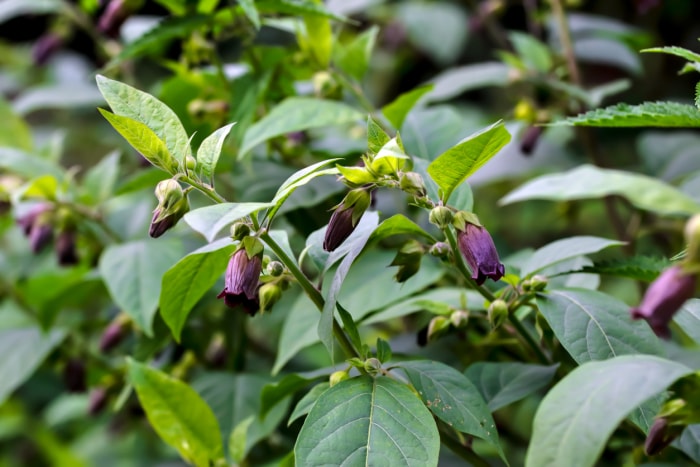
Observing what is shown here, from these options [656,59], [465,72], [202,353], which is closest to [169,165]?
[202,353]

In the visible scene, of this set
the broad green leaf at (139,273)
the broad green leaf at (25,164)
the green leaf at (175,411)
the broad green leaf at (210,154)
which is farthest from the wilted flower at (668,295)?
the broad green leaf at (25,164)

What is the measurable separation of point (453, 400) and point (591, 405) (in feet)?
0.57

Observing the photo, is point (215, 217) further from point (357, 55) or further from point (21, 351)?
point (21, 351)

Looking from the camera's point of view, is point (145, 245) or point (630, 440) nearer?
point (630, 440)

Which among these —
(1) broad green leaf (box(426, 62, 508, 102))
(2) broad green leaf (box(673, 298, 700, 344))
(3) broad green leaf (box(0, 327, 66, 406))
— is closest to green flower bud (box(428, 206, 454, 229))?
(2) broad green leaf (box(673, 298, 700, 344))

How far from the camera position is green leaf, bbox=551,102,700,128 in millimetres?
614

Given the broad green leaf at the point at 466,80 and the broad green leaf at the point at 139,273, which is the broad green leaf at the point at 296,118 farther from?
the broad green leaf at the point at 466,80

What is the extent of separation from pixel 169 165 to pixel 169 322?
192 millimetres

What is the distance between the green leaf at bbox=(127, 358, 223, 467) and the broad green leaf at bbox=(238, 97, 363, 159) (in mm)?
295

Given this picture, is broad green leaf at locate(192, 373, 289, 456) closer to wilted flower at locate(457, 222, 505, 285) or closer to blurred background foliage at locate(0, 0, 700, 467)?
blurred background foliage at locate(0, 0, 700, 467)

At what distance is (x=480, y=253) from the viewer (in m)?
0.65

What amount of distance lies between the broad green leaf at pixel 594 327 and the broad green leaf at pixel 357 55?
55cm

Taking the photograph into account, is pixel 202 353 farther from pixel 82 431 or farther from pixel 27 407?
pixel 27 407

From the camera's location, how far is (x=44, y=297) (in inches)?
49.7
